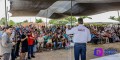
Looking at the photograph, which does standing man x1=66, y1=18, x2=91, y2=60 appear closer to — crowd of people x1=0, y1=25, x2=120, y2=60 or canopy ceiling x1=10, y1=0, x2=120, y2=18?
crowd of people x1=0, y1=25, x2=120, y2=60

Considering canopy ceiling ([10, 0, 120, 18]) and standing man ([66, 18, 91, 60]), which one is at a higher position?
canopy ceiling ([10, 0, 120, 18])

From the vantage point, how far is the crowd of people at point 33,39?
782 cm

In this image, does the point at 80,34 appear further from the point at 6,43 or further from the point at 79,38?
the point at 6,43

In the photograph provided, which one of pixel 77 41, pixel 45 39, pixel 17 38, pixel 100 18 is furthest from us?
pixel 100 18

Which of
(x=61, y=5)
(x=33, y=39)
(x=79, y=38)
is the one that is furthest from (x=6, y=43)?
(x=61, y=5)

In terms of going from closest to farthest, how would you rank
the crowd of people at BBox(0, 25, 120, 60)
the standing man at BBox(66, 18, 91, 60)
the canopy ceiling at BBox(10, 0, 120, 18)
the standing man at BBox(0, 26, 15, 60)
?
the standing man at BBox(66, 18, 91, 60) → the standing man at BBox(0, 26, 15, 60) → the crowd of people at BBox(0, 25, 120, 60) → the canopy ceiling at BBox(10, 0, 120, 18)

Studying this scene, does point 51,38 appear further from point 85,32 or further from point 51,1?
point 85,32

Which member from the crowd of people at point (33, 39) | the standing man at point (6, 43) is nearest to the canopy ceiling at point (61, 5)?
the crowd of people at point (33, 39)

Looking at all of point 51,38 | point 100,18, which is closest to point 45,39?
point 51,38

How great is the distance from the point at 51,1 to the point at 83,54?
1064 cm

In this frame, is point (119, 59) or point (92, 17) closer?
point (119, 59)

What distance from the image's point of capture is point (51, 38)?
16562 mm

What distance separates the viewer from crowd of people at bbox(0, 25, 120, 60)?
25.7 ft

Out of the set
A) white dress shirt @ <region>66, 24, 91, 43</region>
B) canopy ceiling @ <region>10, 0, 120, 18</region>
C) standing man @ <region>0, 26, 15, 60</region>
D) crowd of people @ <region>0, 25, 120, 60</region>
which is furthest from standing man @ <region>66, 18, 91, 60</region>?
canopy ceiling @ <region>10, 0, 120, 18</region>
